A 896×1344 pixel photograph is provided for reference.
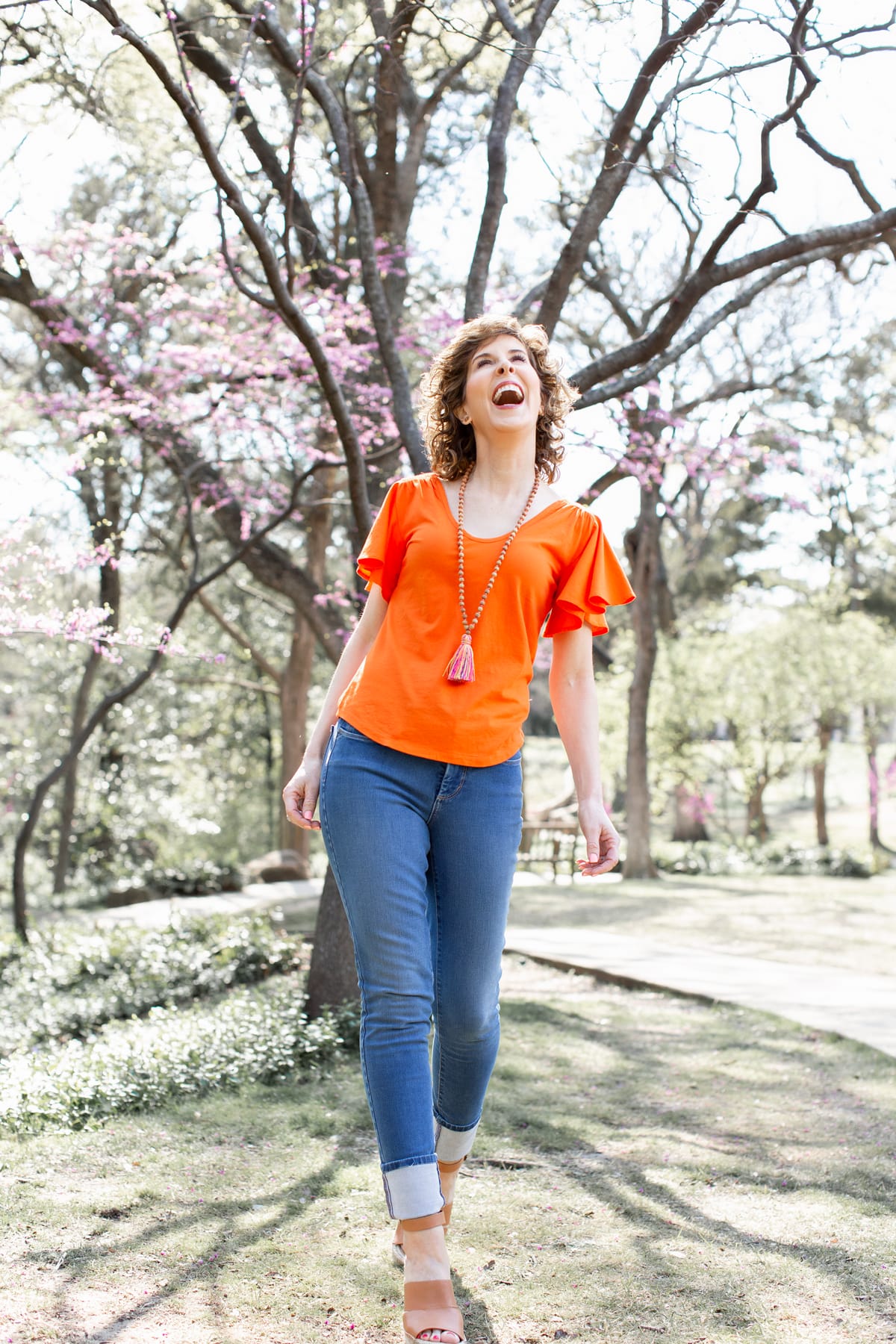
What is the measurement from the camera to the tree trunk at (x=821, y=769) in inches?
600

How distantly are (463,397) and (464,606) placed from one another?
532 mm

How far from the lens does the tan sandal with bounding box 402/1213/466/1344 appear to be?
1.73m

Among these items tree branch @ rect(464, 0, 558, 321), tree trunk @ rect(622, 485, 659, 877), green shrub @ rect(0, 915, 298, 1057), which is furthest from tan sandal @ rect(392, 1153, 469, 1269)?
tree trunk @ rect(622, 485, 659, 877)

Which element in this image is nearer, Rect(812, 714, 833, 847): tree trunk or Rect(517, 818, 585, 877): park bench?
Rect(517, 818, 585, 877): park bench

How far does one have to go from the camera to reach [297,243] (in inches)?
338

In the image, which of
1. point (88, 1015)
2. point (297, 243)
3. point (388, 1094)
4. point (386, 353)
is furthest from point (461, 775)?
point (297, 243)

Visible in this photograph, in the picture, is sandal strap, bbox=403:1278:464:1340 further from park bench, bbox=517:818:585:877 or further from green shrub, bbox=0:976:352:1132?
park bench, bbox=517:818:585:877

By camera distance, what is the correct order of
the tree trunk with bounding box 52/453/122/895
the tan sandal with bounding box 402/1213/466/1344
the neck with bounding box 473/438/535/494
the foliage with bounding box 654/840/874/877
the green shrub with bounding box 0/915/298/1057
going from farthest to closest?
the foliage with bounding box 654/840/874/877, the tree trunk with bounding box 52/453/122/895, the green shrub with bounding box 0/915/298/1057, the neck with bounding box 473/438/535/494, the tan sandal with bounding box 402/1213/466/1344

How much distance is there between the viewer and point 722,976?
5.98 metres

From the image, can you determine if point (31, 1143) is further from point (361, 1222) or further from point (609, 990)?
point (609, 990)

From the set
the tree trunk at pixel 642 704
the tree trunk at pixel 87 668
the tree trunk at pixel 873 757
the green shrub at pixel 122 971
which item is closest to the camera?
the green shrub at pixel 122 971

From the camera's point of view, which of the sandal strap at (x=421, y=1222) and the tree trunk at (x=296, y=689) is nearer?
the sandal strap at (x=421, y=1222)

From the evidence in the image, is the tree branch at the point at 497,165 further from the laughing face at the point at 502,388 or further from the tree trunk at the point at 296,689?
the tree trunk at the point at 296,689

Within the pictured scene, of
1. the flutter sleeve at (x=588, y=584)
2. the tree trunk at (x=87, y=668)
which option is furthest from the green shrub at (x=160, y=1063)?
the tree trunk at (x=87, y=668)
